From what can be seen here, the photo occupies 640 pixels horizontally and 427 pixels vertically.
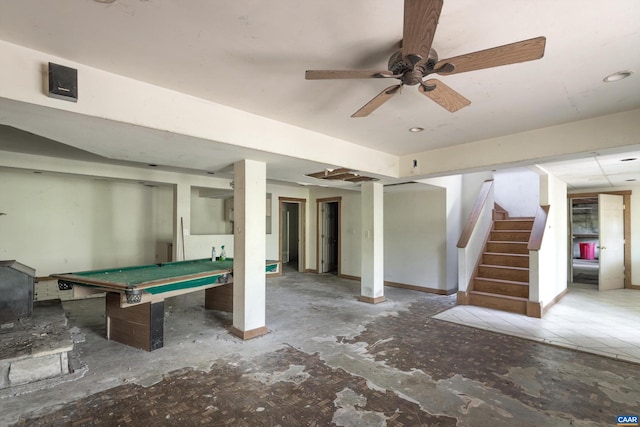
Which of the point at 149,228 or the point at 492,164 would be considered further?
the point at 149,228

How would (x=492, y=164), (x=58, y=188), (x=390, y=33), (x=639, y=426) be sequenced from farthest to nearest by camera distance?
(x=58, y=188) < (x=492, y=164) < (x=639, y=426) < (x=390, y=33)

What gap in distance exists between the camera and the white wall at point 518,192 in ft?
24.2

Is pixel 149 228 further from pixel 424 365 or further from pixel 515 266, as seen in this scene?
pixel 515 266

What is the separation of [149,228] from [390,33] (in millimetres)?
6920

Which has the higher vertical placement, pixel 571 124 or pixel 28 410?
pixel 571 124

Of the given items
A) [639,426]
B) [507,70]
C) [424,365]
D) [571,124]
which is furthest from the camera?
[571,124]

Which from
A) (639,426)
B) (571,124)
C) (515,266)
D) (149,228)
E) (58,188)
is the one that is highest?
(571,124)

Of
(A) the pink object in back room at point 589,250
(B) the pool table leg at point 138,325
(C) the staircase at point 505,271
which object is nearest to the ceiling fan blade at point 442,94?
(B) the pool table leg at point 138,325

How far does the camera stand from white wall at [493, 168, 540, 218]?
7.38 meters

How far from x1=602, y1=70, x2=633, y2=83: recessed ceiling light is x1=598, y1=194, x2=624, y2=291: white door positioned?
5.59m

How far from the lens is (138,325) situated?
3.37 meters

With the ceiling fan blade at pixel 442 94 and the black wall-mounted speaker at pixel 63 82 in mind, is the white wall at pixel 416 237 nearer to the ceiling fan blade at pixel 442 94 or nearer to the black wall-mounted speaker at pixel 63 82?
the ceiling fan blade at pixel 442 94

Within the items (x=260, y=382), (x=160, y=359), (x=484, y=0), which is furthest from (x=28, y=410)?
(x=484, y=0)

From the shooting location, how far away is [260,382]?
2.67m
